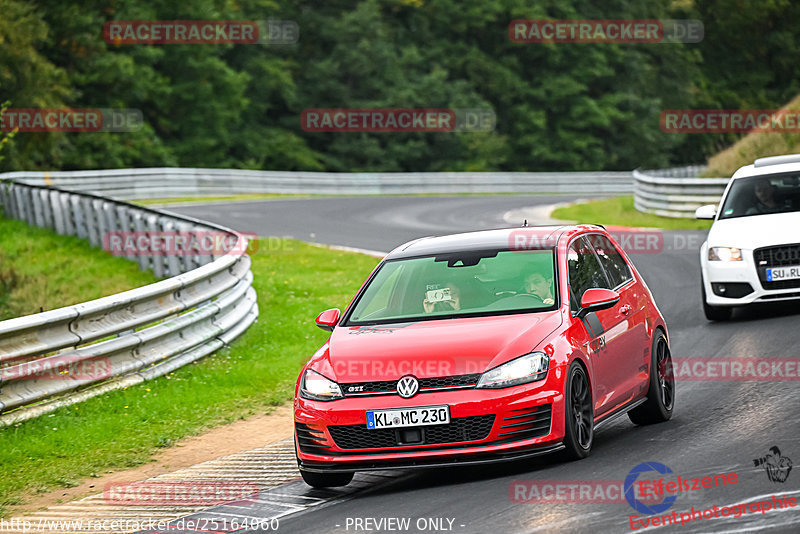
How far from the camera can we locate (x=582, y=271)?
8695 mm

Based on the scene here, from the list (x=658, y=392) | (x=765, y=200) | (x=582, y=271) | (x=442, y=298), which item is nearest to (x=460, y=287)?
(x=442, y=298)

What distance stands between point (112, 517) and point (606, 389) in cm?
328

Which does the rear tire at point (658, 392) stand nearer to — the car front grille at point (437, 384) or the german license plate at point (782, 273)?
the car front grille at point (437, 384)

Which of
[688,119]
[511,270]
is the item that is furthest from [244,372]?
[688,119]

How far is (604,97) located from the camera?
243 feet

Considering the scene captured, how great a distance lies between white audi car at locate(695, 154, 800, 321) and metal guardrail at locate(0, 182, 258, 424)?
5446 mm

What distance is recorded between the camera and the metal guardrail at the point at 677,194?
91.6ft

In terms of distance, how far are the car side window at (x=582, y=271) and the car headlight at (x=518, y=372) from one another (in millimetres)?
891

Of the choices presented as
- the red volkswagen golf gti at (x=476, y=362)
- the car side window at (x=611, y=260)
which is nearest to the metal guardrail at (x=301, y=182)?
the car side window at (x=611, y=260)

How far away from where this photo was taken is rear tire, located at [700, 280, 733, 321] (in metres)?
13.9

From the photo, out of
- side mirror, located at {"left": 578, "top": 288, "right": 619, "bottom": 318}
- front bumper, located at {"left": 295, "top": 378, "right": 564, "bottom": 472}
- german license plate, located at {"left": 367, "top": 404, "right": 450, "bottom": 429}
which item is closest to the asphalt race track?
front bumper, located at {"left": 295, "top": 378, "right": 564, "bottom": 472}

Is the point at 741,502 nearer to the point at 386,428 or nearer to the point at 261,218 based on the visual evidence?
the point at 386,428

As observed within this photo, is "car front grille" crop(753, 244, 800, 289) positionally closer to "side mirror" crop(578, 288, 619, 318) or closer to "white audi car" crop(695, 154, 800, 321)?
"white audi car" crop(695, 154, 800, 321)

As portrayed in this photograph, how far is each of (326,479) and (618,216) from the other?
982 inches
